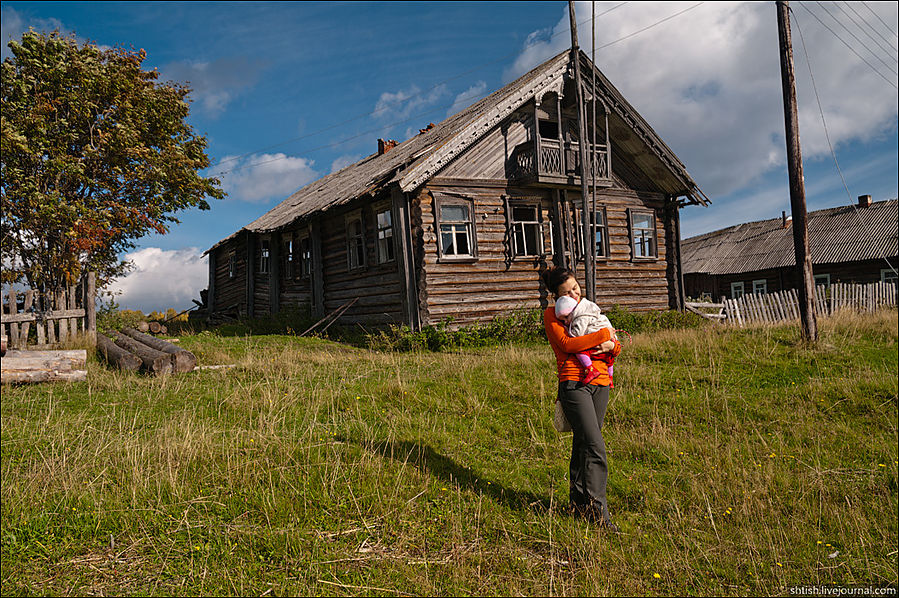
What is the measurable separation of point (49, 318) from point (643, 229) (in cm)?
1646

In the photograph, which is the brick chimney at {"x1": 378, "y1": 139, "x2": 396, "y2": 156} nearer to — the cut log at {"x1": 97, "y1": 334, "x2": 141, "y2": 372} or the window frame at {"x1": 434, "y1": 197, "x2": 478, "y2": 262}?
the window frame at {"x1": 434, "y1": 197, "x2": 478, "y2": 262}

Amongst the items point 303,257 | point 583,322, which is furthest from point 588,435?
point 303,257

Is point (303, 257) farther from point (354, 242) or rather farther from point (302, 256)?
point (354, 242)

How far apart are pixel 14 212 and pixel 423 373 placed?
39.9 ft

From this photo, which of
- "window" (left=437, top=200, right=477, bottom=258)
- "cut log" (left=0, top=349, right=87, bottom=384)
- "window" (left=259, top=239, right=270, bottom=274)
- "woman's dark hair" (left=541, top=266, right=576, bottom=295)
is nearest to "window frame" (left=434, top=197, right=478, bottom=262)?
"window" (left=437, top=200, right=477, bottom=258)

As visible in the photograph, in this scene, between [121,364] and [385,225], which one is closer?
[121,364]

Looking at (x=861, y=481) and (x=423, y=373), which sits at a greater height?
(x=423, y=373)

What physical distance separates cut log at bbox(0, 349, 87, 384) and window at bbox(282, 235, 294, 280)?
1162 centimetres

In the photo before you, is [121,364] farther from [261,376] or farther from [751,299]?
[751,299]

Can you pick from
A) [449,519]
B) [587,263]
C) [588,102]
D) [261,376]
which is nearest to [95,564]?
[449,519]

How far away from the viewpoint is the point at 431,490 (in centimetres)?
484

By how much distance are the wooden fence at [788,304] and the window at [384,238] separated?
31.9ft

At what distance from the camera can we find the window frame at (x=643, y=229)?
1811 centimetres

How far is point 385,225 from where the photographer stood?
15445mm
